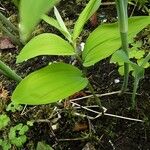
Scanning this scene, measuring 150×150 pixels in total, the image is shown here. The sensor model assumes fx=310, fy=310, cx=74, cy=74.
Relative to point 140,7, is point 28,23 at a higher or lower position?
higher

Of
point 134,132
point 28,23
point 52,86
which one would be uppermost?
point 28,23

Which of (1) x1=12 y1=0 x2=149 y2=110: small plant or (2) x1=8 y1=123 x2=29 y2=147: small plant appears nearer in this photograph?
(1) x1=12 y1=0 x2=149 y2=110: small plant

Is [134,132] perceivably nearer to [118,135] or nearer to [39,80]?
[118,135]

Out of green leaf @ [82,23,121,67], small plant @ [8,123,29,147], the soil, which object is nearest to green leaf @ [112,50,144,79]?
green leaf @ [82,23,121,67]

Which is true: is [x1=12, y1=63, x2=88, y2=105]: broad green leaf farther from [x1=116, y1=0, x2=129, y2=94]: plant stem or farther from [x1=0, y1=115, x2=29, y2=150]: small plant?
[x1=0, y1=115, x2=29, y2=150]: small plant

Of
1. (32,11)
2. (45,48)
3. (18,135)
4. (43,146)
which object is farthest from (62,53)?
(32,11)

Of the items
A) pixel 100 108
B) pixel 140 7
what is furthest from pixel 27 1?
pixel 140 7

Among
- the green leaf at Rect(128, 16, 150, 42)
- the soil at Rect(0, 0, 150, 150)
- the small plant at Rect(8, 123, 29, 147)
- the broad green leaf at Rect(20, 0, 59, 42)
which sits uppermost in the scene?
the broad green leaf at Rect(20, 0, 59, 42)
